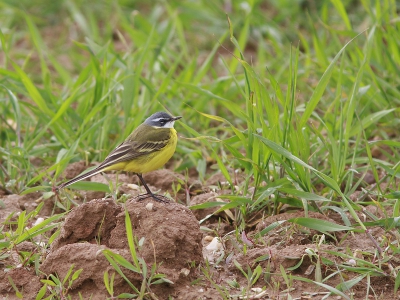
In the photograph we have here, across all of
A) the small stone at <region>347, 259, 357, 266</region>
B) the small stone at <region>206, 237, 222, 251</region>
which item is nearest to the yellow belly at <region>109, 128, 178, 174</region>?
the small stone at <region>206, 237, 222, 251</region>

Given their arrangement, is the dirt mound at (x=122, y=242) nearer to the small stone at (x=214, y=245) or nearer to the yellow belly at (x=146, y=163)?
the small stone at (x=214, y=245)

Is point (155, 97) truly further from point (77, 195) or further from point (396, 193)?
point (396, 193)

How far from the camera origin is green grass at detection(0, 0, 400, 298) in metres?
4.74

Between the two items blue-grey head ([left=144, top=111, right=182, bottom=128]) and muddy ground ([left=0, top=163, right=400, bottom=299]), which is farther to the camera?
blue-grey head ([left=144, top=111, right=182, bottom=128])

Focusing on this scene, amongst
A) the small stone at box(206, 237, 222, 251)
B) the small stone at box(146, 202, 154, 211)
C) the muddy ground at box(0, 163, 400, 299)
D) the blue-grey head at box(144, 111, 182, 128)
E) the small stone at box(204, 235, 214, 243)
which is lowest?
the small stone at box(204, 235, 214, 243)

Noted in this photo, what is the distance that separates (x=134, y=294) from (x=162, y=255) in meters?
0.29

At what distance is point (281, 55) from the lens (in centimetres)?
788

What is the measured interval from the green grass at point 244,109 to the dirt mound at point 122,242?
0.63 metres

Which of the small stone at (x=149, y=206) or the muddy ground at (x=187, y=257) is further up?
the small stone at (x=149, y=206)

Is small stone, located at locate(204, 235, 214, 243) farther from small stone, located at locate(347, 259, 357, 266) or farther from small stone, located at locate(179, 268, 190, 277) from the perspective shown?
small stone, located at locate(347, 259, 357, 266)

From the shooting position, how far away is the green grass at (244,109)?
4738mm

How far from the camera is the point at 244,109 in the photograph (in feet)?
23.1

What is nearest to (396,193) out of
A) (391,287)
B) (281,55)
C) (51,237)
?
(391,287)

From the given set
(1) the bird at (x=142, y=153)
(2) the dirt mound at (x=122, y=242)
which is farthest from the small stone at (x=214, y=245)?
(1) the bird at (x=142, y=153)
